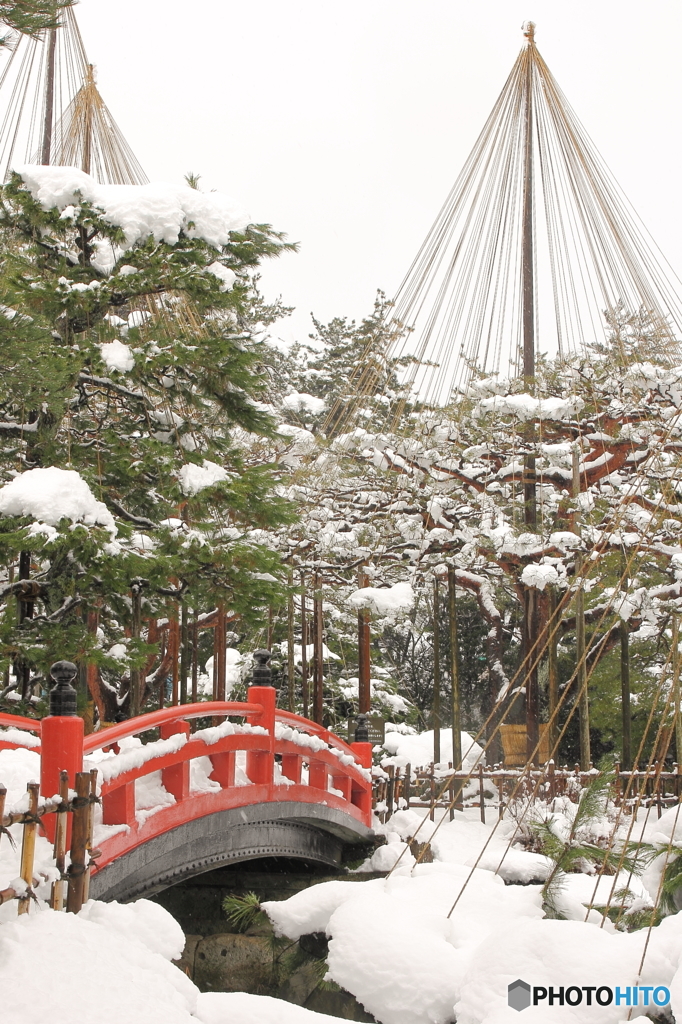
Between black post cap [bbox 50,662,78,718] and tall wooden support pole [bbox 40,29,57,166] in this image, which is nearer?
black post cap [bbox 50,662,78,718]

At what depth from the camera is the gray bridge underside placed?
17.9 feet

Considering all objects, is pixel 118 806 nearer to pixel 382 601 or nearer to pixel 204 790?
pixel 204 790

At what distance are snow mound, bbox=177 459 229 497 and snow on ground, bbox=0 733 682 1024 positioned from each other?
231cm

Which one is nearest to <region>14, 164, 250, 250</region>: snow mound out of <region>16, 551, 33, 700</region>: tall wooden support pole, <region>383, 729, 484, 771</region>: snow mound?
<region>16, 551, 33, 700</region>: tall wooden support pole

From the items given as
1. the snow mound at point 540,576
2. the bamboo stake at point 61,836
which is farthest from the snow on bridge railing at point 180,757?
the snow mound at point 540,576

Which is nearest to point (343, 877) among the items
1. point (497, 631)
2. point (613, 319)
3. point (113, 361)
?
point (113, 361)

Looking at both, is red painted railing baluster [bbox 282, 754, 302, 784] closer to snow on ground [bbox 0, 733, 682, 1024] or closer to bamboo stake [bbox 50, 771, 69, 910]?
snow on ground [bbox 0, 733, 682, 1024]

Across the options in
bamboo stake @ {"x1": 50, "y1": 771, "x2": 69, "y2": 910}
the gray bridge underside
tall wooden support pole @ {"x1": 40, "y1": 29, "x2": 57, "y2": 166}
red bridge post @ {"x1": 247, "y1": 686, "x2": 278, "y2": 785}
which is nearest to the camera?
bamboo stake @ {"x1": 50, "y1": 771, "x2": 69, "y2": 910}

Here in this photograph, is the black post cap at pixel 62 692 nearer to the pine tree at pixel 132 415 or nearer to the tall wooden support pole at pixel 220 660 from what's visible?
the pine tree at pixel 132 415

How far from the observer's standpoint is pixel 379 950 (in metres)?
5.55

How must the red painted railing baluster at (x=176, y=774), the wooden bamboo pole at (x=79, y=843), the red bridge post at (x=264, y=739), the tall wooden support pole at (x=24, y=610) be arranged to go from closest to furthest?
the wooden bamboo pole at (x=79, y=843)
the red painted railing baluster at (x=176, y=774)
the red bridge post at (x=264, y=739)
the tall wooden support pole at (x=24, y=610)

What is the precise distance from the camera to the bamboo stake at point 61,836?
13.9 feet

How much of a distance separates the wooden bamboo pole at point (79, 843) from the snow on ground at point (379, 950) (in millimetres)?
107

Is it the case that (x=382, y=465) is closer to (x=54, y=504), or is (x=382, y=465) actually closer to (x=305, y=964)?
(x=54, y=504)
